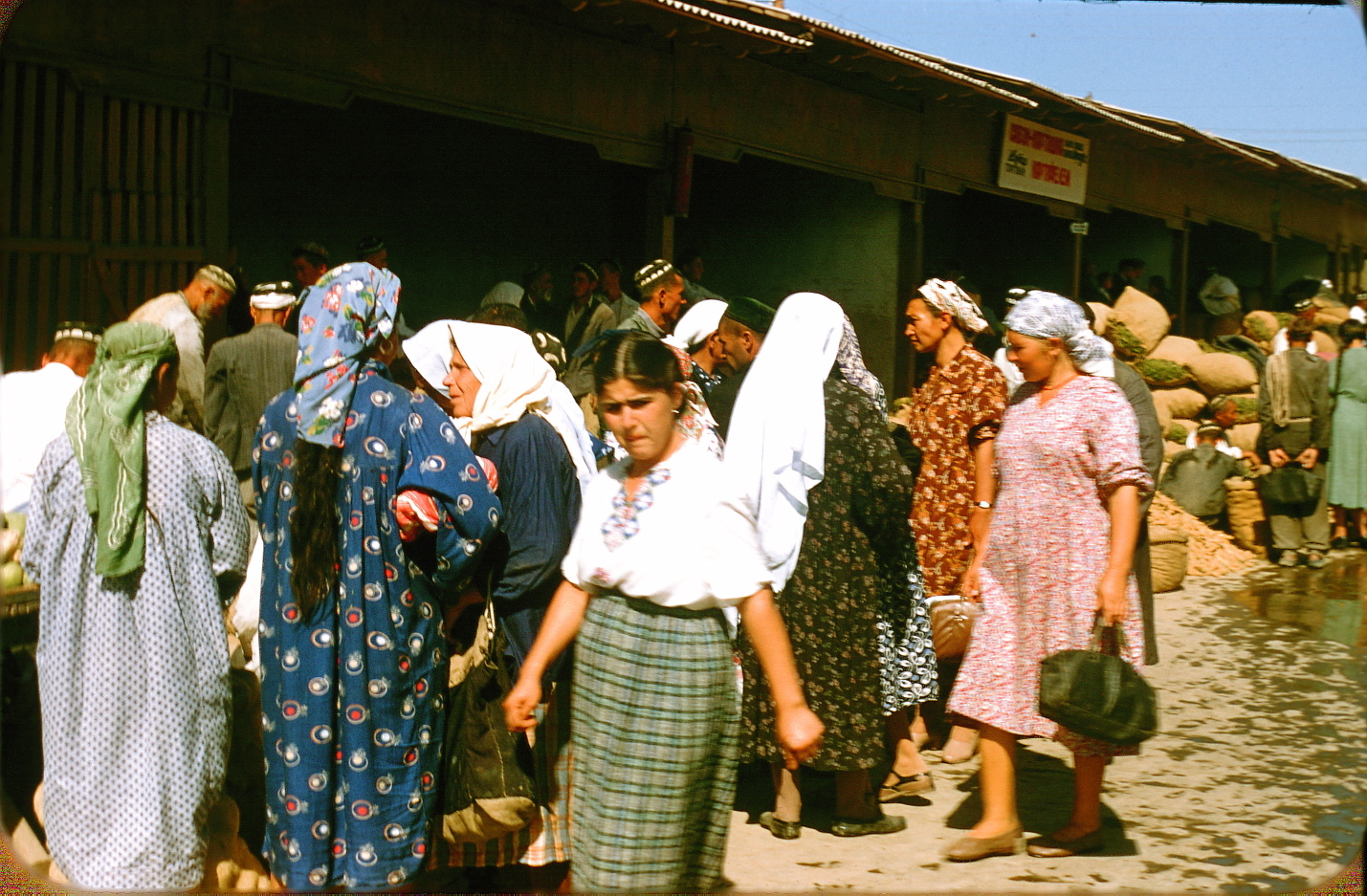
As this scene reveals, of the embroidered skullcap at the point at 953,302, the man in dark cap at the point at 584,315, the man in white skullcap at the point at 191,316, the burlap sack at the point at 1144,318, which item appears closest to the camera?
the embroidered skullcap at the point at 953,302

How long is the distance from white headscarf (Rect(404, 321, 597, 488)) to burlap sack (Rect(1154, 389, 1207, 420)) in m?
10.1

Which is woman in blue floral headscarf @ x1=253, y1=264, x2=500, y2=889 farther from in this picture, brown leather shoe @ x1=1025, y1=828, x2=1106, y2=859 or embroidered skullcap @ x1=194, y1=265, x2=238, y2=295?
embroidered skullcap @ x1=194, y1=265, x2=238, y2=295

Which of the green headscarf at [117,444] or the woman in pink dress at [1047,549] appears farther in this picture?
the woman in pink dress at [1047,549]

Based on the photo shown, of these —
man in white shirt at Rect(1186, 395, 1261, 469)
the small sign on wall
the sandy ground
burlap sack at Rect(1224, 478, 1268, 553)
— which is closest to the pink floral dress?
the sandy ground

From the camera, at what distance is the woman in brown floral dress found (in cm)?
493

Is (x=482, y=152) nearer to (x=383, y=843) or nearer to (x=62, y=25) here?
(x=62, y=25)

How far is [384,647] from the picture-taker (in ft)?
10.5

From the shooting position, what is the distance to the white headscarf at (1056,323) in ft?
13.1

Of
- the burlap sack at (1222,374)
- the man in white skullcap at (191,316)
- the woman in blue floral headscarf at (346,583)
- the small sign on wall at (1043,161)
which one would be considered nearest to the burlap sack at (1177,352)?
the burlap sack at (1222,374)

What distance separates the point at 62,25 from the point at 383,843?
4.01m

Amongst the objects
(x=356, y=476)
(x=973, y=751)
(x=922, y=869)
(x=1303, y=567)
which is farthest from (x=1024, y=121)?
(x=356, y=476)

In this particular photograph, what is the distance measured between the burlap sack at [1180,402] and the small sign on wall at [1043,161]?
2.39 metres

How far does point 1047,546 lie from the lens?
13.1 ft

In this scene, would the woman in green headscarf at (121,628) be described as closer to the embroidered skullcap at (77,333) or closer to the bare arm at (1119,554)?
the embroidered skullcap at (77,333)
